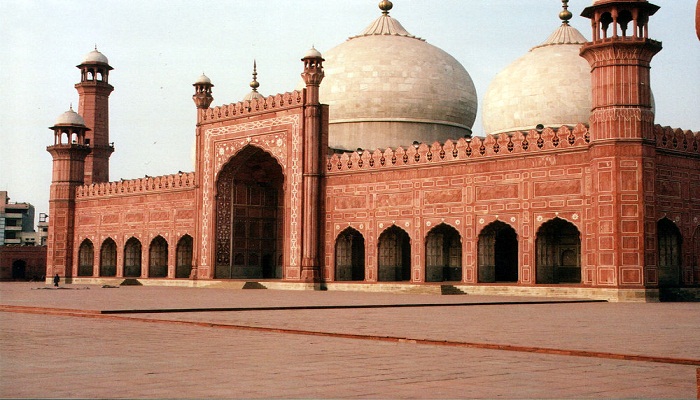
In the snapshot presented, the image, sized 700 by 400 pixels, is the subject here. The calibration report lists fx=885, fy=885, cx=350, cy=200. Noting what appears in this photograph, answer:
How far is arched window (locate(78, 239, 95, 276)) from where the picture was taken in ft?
106

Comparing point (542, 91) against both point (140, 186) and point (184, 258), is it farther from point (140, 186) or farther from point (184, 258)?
point (140, 186)

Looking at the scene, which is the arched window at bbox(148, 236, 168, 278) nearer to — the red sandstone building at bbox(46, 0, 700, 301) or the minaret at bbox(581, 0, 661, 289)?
the red sandstone building at bbox(46, 0, 700, 301)

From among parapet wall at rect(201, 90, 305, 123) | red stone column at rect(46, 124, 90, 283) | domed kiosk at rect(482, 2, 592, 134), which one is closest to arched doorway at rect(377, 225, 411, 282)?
parapet wall at rect(201, 90, 305, 123)

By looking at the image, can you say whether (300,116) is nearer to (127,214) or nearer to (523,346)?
(127,214)

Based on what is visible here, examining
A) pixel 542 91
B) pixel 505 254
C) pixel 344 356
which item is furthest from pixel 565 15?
pixel 344 356

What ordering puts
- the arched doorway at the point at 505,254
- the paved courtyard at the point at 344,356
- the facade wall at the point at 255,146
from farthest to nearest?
the facade wall at the point at 255,146
the arched doorway at the point at 505,254
the paved courtyard at the point at 344,356

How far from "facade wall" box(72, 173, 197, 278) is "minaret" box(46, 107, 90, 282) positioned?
0.29 m

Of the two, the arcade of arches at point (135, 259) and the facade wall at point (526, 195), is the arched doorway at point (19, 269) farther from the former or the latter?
the facade wall at point (526, 195)

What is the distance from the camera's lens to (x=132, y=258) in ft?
102

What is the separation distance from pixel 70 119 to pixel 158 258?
244 inches

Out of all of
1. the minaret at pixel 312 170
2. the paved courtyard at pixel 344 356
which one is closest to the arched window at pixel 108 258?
the minaret at pixel 312 170

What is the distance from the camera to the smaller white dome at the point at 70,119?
31.5m

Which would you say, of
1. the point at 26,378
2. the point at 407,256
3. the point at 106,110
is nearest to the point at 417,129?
the point at 407,256

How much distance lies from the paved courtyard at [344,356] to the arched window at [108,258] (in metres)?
21.4
